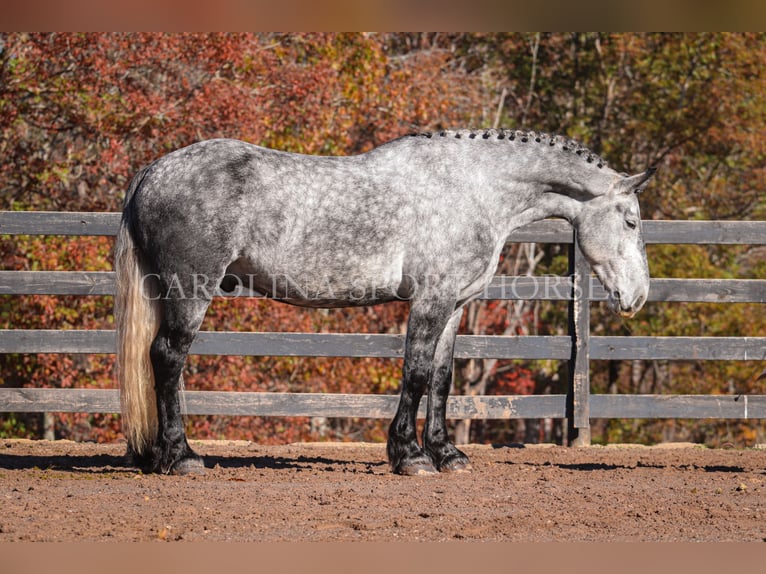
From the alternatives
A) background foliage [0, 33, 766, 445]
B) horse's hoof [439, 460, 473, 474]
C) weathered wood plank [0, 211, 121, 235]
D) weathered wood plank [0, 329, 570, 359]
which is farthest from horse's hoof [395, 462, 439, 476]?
background foliage [0, 33, 766, 445]

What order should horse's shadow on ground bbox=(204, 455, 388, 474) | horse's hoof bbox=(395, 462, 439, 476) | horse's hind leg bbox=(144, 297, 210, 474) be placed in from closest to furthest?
horse's hind leg bbox=(144, 297, 210, 474) → horse's hoof bbox=(395, 462, 439, 476) → horse's shadow on ground bbox=(204, 455, 388, 474)

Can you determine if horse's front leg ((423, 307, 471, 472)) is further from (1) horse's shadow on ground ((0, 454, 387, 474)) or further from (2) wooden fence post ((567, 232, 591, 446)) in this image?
→ (2) wooden fence post ((567, 232, 591, 446))

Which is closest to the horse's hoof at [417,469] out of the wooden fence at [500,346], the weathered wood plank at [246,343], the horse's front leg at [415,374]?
the horse's front leg at [415,374]

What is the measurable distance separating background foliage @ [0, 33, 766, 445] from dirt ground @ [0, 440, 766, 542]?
2.15 meters

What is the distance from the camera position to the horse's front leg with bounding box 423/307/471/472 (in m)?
5.71

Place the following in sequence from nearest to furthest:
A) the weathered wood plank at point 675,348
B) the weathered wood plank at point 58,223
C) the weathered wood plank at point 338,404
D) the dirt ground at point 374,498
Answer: the dirt ground at point 374,498, the weathered wood plank at point 58,223, the weathered wood plank at point 338,404, the weathered wood plank at point 675,348

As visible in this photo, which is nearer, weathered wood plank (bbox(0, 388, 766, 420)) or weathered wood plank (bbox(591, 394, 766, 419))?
weathered wood plank (bbox(0, 388, 766, 420))

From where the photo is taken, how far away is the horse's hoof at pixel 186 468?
5297mm

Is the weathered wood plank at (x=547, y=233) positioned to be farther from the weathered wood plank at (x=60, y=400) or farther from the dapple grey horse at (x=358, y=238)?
the weathered wood plank at (x=60, y=400)

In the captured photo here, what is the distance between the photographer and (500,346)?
692 centimetres

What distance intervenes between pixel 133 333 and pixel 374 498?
1.60 metres

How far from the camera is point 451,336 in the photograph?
5.77m

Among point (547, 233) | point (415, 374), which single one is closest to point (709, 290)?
point (547, 233)

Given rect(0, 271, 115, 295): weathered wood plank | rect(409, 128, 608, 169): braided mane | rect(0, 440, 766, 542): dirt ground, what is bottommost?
rect(0, 440, 766, 542): dirt ground
